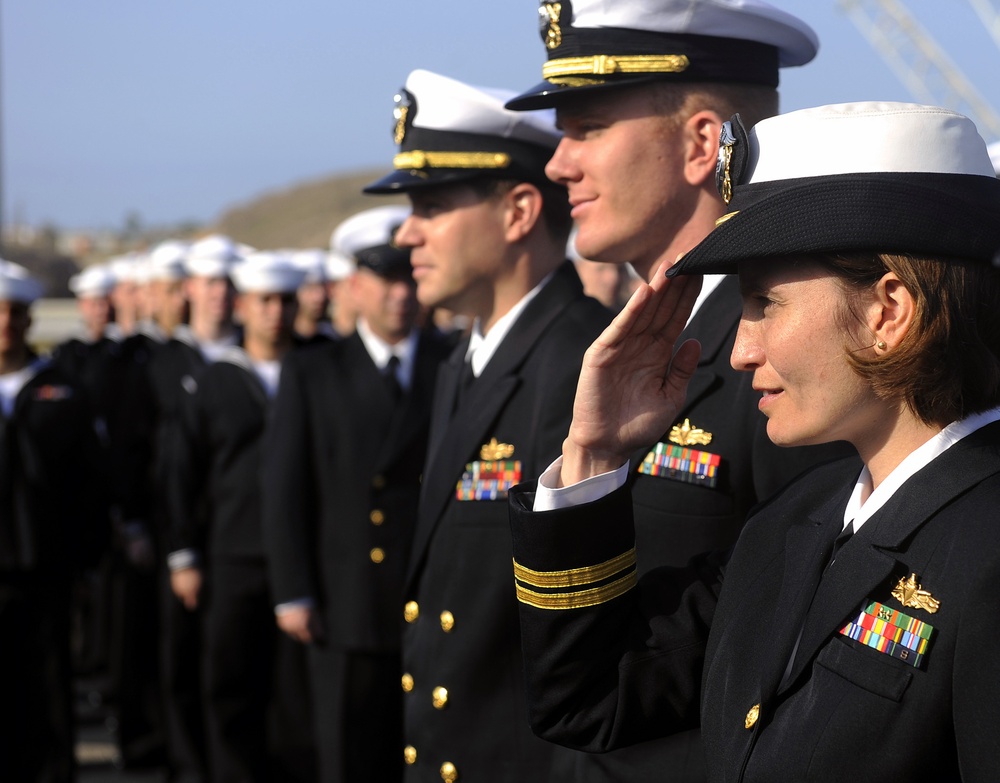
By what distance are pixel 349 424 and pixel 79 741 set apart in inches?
156

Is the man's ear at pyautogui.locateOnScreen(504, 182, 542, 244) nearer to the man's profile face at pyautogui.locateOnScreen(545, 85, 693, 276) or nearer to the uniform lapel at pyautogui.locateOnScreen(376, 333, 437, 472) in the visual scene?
the man's profile face at pyautogui.locateOnScreen(545, 85, 693, 276)

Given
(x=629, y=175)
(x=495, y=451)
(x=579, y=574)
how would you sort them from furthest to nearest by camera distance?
1. (x=495, y=451)
2. (x=629, y=175)
3. (x=579, y=574)

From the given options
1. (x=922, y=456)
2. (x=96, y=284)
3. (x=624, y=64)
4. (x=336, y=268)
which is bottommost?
(x=96, y=284)

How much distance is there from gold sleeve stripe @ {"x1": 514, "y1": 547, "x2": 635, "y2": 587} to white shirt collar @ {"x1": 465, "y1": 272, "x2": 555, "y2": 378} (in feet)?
4.41

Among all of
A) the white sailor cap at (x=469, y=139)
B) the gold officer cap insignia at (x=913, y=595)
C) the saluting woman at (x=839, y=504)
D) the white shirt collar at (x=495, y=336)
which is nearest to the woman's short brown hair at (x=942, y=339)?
the saluting woman at (x=839, y=504)

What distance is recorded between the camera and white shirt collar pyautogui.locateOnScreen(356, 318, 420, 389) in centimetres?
590

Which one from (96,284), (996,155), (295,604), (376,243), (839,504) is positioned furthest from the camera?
(96,284)

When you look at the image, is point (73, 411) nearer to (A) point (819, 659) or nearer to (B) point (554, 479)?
(B) point (554, 479)

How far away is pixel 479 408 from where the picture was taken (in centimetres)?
350

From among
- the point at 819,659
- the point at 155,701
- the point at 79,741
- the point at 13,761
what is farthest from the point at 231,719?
the point at 819,659

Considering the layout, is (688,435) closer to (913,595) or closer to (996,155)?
(913,595)

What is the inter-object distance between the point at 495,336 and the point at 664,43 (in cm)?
98

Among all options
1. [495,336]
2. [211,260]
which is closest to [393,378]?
[495,336]

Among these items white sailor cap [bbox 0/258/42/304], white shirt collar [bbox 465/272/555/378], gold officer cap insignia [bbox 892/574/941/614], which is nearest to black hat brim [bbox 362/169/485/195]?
white shirt collar [bbox 465/272/555/378]
